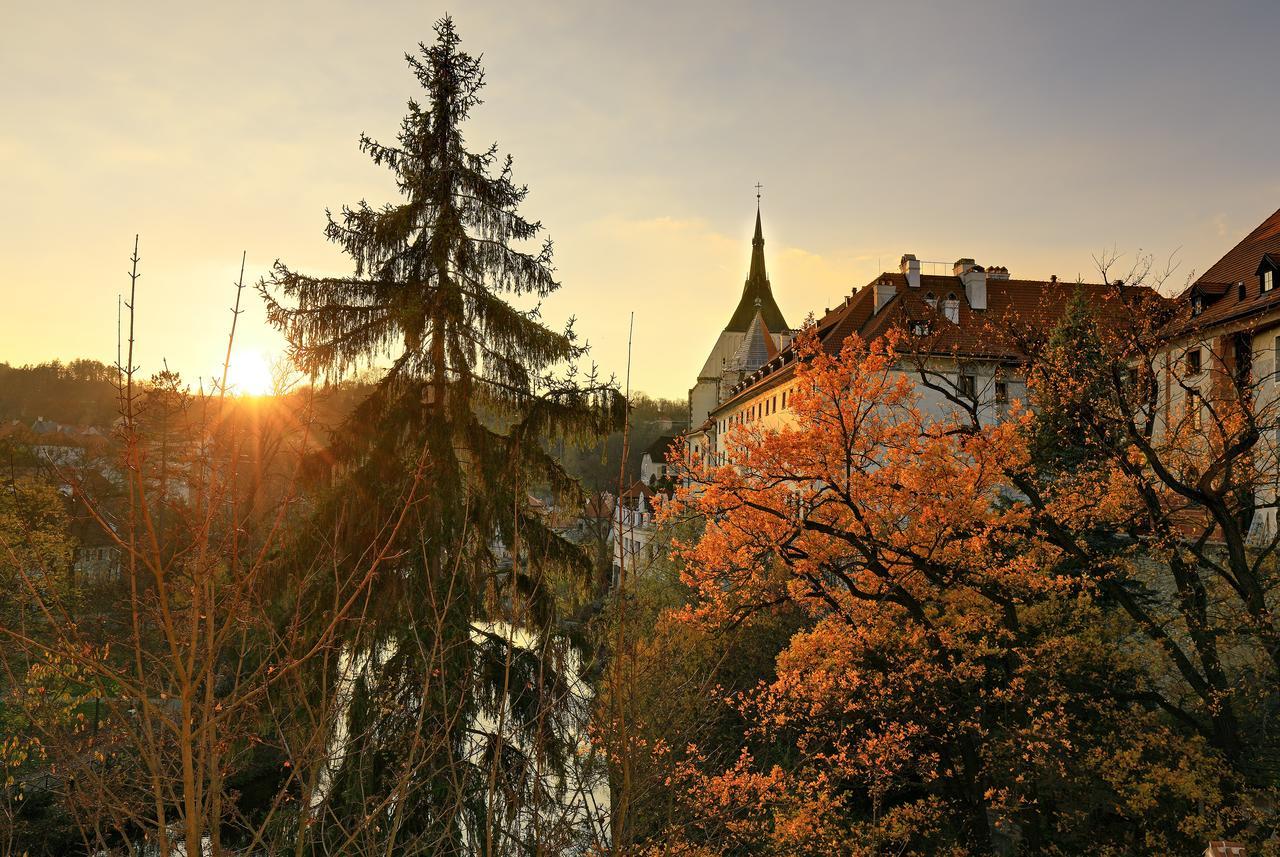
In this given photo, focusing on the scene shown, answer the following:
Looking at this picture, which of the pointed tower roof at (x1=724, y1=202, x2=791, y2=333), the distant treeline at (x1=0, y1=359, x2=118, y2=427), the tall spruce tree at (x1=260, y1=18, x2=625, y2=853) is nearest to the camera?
the tall spruce tree at (x1=260, y1=18, x2=625, y2=853)

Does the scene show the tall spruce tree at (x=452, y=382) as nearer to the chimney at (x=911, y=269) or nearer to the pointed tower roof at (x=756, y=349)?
the chimney at (x=911, y=269)

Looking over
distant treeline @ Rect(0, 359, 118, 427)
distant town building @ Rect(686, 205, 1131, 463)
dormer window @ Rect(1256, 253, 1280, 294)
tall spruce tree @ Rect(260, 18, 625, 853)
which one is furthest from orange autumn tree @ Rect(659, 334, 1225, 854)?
distant treeline @ Rect(0, 359, 118, 427)

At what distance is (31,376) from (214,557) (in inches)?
1841

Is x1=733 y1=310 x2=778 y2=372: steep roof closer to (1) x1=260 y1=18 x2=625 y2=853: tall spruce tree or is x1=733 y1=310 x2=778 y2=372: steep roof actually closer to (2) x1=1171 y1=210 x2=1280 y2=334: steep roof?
(2) x1=1171 y1=210 x2=1280 y2=334: steep roof

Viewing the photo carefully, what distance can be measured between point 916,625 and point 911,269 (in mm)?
29903

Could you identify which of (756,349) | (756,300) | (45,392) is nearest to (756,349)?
(756,349)

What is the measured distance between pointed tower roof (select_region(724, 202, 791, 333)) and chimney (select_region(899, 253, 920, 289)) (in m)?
36.6

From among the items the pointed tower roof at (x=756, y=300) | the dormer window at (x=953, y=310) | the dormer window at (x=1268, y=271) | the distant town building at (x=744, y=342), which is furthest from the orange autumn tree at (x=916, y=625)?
the pointed tower roof at (x=756, y=300)

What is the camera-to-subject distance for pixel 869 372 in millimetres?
15836

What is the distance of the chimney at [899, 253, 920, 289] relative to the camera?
41.8 meters

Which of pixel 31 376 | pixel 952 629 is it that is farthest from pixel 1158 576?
pixel 31 376

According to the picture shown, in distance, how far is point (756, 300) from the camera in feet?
271

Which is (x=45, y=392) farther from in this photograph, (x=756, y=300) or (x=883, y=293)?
(x=756, y=300)

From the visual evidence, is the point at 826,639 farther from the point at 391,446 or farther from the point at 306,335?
the point at 306,335
